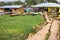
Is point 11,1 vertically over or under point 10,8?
under

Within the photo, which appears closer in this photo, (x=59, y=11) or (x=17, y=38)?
(x=17, y=38)

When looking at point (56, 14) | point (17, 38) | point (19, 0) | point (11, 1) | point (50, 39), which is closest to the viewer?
point (50, 39)

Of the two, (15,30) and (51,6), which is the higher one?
(15,30)

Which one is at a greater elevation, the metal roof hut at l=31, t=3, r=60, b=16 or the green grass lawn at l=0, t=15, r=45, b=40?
the green grass lawn at l=0, t=15, r=45, b=40

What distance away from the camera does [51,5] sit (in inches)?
1187

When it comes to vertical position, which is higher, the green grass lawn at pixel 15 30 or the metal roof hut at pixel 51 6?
the green grass lawn at pixel 15 30

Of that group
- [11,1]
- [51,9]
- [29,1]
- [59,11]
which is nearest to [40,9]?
[51,9]

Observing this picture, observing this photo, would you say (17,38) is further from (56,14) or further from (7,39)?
(56,14)

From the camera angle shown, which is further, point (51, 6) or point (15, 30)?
point (51, 6)

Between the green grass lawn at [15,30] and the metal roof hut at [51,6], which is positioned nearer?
the green grass lawn at [15,30]

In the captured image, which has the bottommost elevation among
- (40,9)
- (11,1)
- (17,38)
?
(11,1)

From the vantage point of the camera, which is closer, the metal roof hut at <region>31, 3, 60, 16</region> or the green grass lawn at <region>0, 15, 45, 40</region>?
the green grass lawn at <region>0, 15, 45, 40</region>

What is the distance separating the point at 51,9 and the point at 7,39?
68.4 feet

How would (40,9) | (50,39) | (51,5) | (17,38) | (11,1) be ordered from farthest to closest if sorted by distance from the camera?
(11,1) < (40,9) < (51,5) < (17,38) < (50,39)
